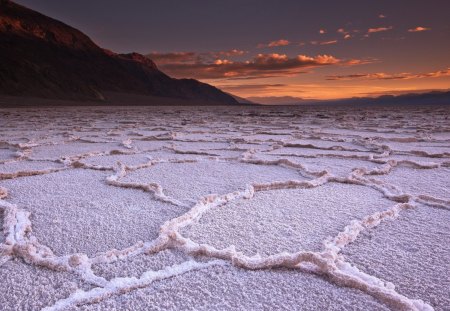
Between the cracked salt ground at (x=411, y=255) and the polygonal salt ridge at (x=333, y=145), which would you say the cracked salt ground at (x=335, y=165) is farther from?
the cracked salt ground at (x=411, y=255)

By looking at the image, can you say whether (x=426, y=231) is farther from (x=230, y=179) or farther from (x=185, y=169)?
(x=185, y=169)

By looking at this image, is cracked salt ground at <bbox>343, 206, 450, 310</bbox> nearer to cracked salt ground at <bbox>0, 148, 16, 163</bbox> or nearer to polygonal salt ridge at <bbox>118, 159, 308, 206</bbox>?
polygonal salt ridge at <bbox>118, 159, 308, 206</bbox>

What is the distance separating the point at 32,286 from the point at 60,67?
48.6 meters

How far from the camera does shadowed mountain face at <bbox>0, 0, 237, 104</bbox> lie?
32500 mm

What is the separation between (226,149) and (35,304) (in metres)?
2.43

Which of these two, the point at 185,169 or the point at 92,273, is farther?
the point at 185,169

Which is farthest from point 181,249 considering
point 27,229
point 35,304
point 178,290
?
point 27,229

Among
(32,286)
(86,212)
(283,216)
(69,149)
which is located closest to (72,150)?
(69,149)

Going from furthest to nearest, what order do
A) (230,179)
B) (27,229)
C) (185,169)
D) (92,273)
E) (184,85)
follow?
1. (184,85)
2. (185,169)
3. (230,179)
4. (27,229)
5. (92,273)

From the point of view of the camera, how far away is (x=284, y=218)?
4.24ft

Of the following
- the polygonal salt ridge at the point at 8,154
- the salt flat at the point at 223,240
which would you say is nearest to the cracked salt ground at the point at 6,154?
the polygonal salt ridge at the point at 8,154

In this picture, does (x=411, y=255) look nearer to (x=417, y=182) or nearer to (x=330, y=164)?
(x=417, y=182)

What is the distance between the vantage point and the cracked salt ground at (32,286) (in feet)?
2.56

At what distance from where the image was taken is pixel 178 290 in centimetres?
83
